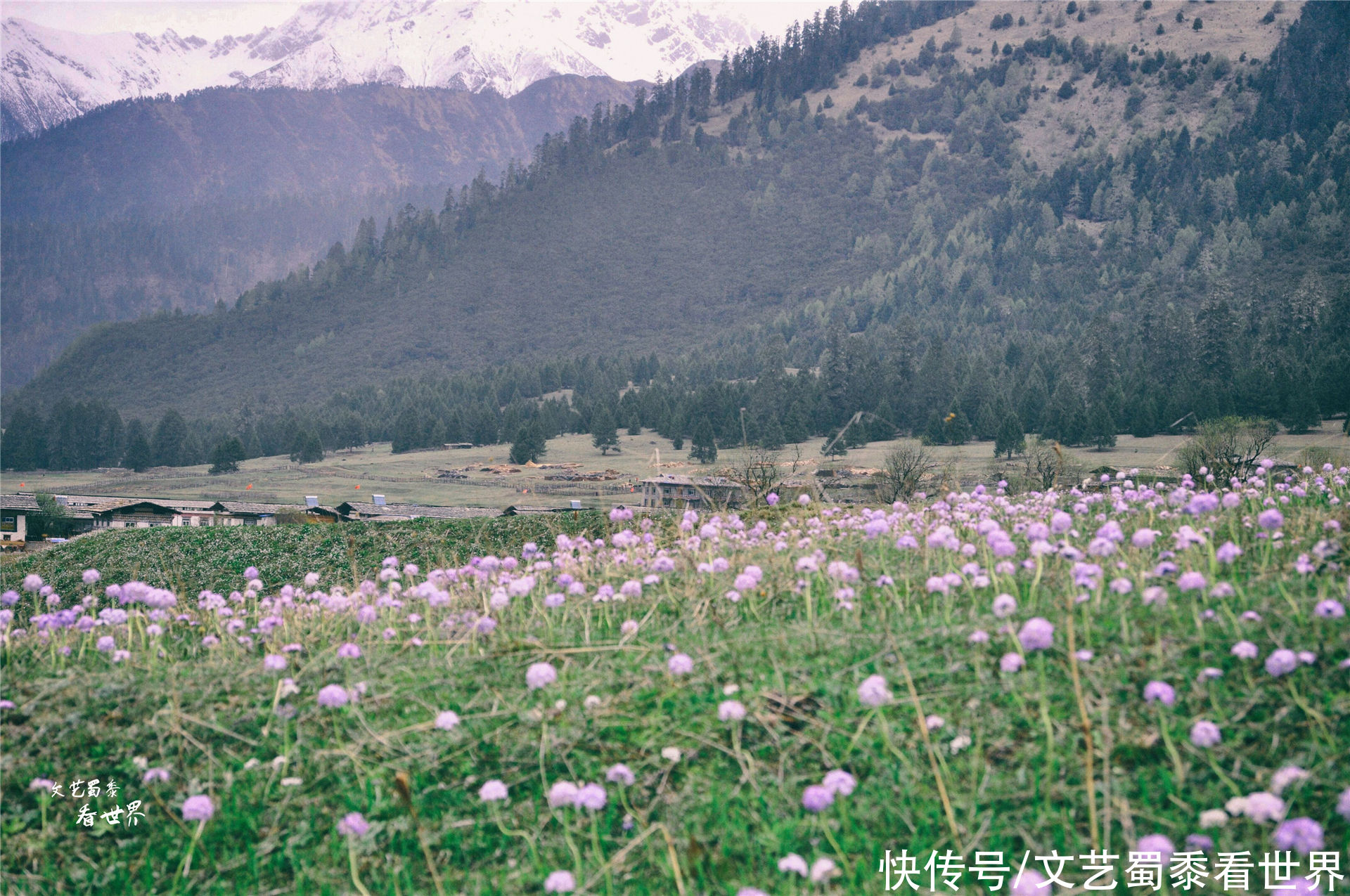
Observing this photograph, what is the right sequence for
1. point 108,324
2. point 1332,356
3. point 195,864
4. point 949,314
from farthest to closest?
point 108,324 → point 949,314 → point 1332,356 → point 195,864

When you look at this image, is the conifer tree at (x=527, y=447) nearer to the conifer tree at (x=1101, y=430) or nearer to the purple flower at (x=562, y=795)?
the conifer tree at (x=1101, y=430)

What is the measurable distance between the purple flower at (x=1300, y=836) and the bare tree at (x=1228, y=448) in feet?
32.2

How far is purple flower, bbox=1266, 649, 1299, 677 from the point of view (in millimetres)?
3740

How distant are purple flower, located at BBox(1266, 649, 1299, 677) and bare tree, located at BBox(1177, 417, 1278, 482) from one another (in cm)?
897

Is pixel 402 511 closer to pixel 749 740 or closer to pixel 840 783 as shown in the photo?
pixel 749 740

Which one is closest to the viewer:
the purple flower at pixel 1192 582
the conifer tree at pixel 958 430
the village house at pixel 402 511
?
the purple flower at pixel 1192 582

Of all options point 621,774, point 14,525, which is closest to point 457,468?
point 14,525

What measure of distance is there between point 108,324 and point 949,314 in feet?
504

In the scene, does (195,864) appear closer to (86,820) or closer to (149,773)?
(149,773)

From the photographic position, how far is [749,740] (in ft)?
14.0

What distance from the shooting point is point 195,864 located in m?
4.05

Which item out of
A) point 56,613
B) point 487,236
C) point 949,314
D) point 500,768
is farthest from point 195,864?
point 487,236

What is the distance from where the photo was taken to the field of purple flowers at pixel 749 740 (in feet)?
11.8

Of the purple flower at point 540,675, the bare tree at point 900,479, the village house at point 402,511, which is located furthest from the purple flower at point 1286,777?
the village house at point 402,511
